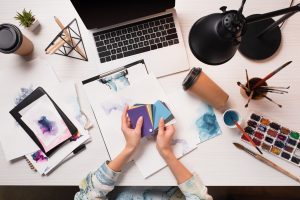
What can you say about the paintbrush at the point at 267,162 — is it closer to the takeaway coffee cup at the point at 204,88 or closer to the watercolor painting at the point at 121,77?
the takeaway coffee cup at the point at 204,88

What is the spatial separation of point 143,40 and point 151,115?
0.88ft

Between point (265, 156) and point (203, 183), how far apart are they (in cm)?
23

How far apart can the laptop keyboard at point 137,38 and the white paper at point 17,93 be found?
0.23 meters

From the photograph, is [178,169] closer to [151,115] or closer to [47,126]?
[151,115]

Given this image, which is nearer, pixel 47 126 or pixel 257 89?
pixel 257 89

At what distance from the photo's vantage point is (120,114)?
41.1 inches

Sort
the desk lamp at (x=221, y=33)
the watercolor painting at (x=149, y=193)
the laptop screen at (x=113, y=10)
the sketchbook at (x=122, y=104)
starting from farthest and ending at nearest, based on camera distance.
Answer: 1. the watercolor painting at (x=149, y=193)
2. the sketchbook at (x=122, y=104)
3. the laptop screen at (x=113, y=10)
4. the desk lamp at (x=221, y=33)

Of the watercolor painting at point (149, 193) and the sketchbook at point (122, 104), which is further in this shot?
the watercolor painting at point (149, 193)

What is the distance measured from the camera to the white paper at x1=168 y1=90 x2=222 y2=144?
1.01 metres

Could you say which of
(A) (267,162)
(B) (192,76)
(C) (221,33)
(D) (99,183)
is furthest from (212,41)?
(D) (99,183)

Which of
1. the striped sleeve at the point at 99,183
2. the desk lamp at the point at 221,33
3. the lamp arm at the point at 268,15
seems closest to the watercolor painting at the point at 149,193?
the striped sleeve at the point at 99,183

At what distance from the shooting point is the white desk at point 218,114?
0.99 meters

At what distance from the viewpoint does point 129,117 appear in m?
1.02

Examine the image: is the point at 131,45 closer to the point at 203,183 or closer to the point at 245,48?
the point at 245,48
